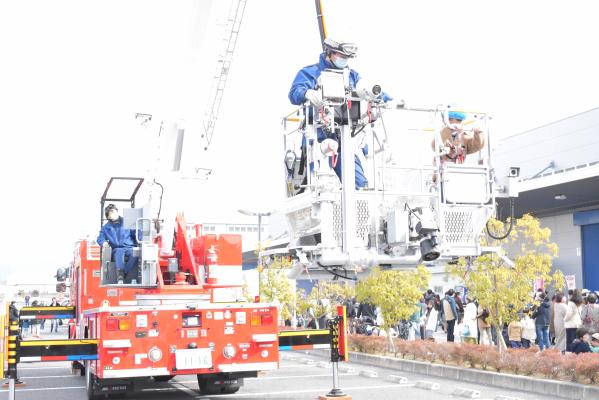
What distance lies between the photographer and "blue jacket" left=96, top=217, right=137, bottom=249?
→ 38.3ft

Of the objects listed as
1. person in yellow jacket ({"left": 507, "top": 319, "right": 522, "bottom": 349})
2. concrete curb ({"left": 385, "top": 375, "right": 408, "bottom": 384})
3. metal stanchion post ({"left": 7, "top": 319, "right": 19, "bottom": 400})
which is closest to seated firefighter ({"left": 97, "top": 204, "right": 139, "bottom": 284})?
metal stanchion post ({"left": 7, "top": 319, "right": 19, "bottom": 400})

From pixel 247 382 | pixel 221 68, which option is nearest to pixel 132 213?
pixel 221 68

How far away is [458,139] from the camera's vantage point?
25.9ft

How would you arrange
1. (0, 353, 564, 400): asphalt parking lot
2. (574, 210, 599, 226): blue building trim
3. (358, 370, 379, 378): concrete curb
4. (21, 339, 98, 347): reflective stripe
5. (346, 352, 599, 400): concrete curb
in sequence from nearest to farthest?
(21, 339, 98, 347): reflective stripe
(346, 352, 599, 400): concrete curb
(0, 353, 564, 400): asphalt parking lot
(358, 370, 379, 378): concrete curb
(574, 210, 599, 226): blue building trim

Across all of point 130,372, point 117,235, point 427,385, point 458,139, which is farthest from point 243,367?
point 458,139

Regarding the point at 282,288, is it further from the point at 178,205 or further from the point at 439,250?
the point at 439,250

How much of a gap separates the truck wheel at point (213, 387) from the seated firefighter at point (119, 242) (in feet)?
7.38

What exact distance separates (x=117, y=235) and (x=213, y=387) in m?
3.01

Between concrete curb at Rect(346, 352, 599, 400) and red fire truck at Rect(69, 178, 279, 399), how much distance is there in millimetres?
4450

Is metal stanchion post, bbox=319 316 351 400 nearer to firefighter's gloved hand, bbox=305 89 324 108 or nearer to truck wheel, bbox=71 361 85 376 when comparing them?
firefighter's gloved hand, bbox=305 89 324 108

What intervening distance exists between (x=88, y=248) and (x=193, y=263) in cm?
241

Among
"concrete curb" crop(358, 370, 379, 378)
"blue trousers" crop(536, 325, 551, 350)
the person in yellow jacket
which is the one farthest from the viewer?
"blue trousers" crop(536, 325, 551, 350)

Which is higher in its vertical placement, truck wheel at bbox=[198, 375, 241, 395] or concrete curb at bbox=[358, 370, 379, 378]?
truck wheel at bbox=[198, 375, 241, 395]

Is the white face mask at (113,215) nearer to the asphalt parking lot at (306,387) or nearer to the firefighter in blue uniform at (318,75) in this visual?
the asphalt parking lot at (306,387)
